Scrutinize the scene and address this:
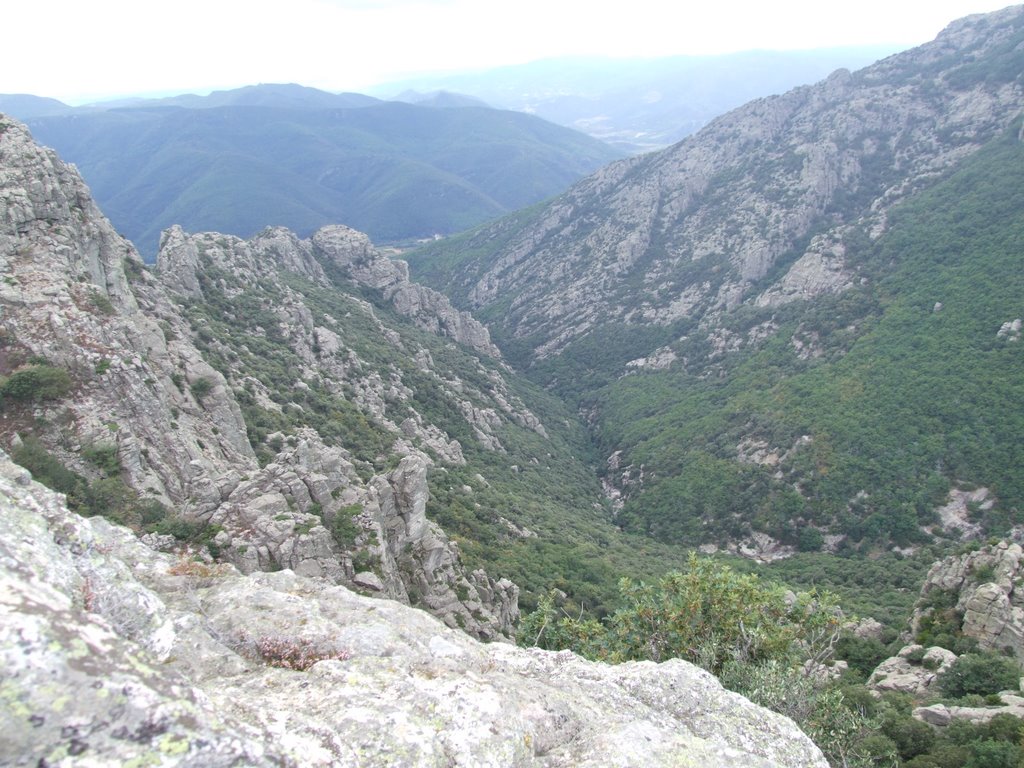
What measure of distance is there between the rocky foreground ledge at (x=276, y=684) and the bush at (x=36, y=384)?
20156 mm

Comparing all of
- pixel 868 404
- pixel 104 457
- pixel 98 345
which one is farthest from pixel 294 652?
pixel 868 404

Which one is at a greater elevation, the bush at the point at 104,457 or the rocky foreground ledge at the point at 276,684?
the rocky foreground ledge at the point at 276,684

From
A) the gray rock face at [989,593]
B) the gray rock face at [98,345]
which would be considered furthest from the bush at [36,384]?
the gray rock face at [989,593]

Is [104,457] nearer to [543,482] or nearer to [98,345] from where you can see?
[98,345]

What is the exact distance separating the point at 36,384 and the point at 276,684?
95.1ft

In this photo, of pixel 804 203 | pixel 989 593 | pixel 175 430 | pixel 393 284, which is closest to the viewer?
pixel 989 593

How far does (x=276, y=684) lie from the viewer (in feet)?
34.1

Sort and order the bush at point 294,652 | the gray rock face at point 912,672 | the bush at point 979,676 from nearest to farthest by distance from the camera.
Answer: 1. the bush at point 294,652
2. the bush at point 979,676
3. the gray rock face at point 912,672

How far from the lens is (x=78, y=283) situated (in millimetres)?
40719

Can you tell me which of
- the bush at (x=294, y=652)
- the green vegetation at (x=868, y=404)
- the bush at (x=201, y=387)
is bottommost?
the green vegetation at (x=868, y=404)

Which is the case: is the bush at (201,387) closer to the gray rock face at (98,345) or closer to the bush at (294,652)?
the gray rock face at (98,345)

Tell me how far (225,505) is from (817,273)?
145 metres

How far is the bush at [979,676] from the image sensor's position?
2944 cm

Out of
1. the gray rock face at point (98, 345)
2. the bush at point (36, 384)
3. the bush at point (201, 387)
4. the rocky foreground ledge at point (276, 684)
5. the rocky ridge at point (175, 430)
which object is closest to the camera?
the rocky foreground ledge at point (276, 684)
